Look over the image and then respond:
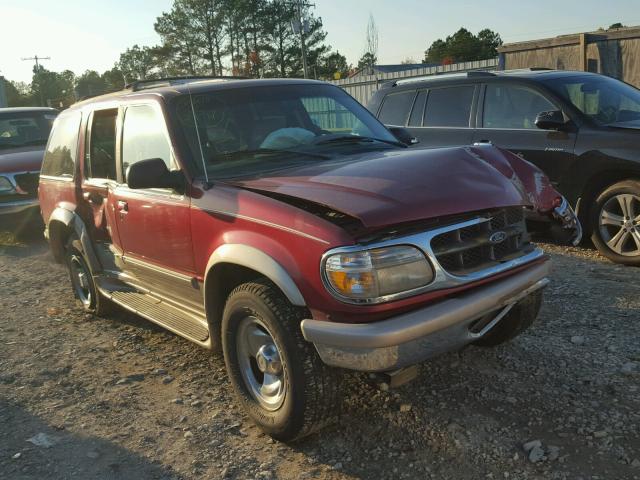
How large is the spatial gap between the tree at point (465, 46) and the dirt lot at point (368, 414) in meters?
62.0

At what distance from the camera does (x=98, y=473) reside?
310 cm

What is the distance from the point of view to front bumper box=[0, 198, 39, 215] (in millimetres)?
8930

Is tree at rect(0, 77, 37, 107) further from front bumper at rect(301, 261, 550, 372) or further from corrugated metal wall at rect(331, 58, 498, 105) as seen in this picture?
front bumper at rect(301, 261, 550, 372)

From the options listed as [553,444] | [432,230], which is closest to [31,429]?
[432,230]

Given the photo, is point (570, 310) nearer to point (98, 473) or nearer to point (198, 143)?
point (198, 143)

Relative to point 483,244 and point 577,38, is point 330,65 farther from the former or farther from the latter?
point 483,244

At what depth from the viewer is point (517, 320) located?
379 cm

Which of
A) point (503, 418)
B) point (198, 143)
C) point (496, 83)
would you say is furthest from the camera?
point (496, 83)

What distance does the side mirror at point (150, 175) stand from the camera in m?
3.41

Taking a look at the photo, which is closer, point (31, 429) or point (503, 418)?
point (503, 418)

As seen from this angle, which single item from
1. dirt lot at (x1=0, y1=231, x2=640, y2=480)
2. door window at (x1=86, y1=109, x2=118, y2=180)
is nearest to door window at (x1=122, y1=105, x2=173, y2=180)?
door window at (x1=86, y1=109, x2=118, y2=180)

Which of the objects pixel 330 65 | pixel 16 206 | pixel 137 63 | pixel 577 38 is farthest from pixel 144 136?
pixel 137 63

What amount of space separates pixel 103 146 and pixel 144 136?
3.18 feet

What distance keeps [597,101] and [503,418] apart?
4.31 meters
